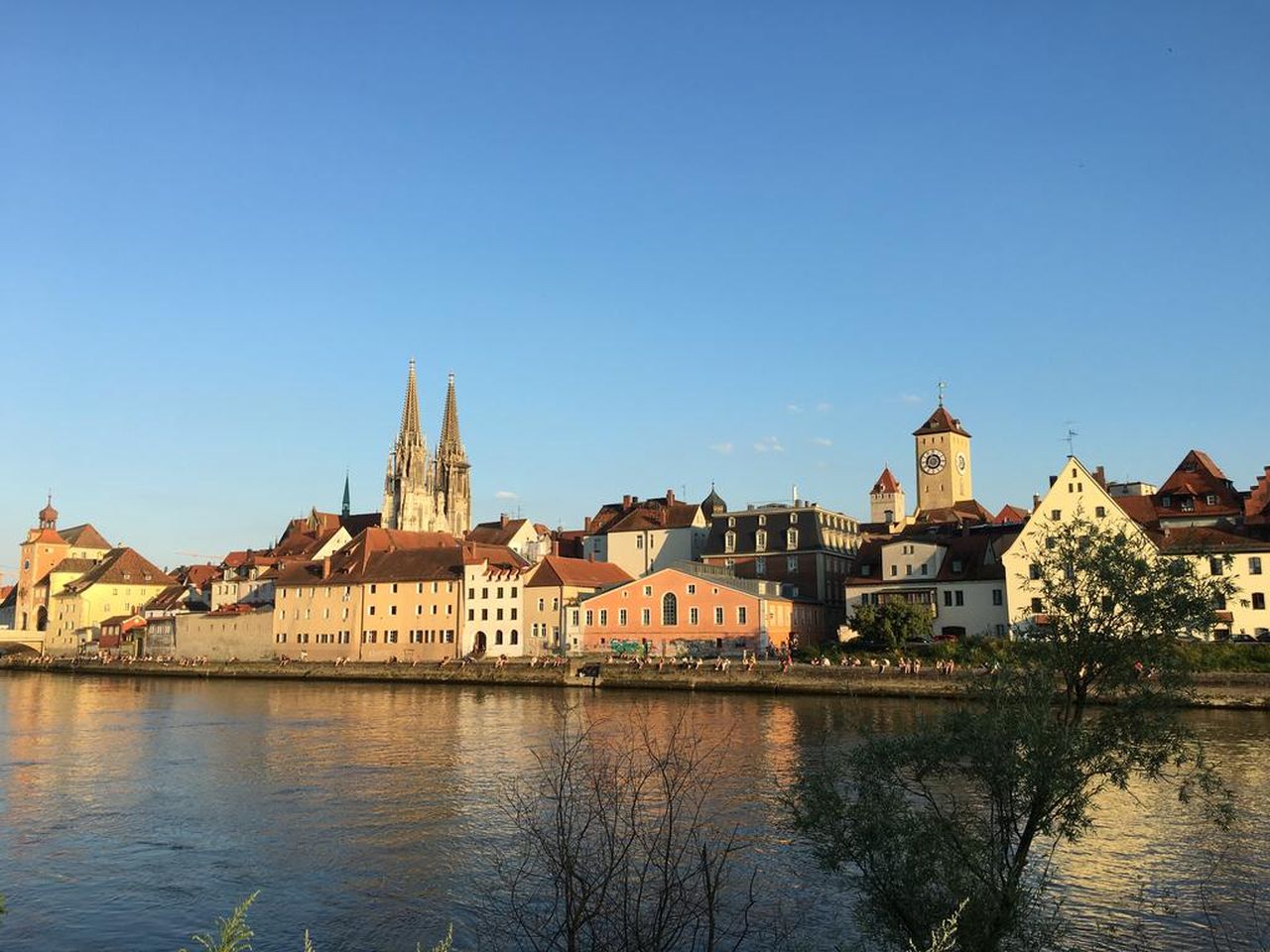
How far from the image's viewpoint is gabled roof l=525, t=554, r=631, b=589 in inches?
3497

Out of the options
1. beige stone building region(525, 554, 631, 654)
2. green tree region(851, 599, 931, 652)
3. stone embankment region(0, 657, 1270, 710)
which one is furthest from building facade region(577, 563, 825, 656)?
green tree region(851, 599, 931, 652)

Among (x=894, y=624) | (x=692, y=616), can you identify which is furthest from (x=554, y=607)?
(x=894, y=624)

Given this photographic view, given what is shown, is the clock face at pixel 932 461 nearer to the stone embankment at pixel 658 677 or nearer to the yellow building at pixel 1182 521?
the yellow building at pixel 1182 521

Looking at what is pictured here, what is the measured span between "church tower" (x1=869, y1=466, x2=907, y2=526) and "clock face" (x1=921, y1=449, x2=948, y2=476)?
11815 mm

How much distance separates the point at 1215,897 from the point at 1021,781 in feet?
30.3

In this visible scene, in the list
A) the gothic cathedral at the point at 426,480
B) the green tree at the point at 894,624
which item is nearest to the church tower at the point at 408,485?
the gothic cathedral at the point at 426,480

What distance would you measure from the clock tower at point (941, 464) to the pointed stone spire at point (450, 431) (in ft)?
228

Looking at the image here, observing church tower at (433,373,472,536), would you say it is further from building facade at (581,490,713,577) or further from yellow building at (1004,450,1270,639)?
yellow building at (1004,450,1270,639)

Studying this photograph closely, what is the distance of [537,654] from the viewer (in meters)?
86.8

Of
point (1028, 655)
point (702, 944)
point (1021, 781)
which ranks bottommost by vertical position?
point (702, 944)

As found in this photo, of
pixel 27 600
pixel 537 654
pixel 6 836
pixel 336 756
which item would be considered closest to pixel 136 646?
pixel 27 600

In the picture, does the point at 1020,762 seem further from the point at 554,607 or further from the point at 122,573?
the point at 122,573

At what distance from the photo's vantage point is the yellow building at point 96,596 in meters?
122

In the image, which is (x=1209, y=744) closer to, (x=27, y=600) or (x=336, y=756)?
(x=336, y=756)
